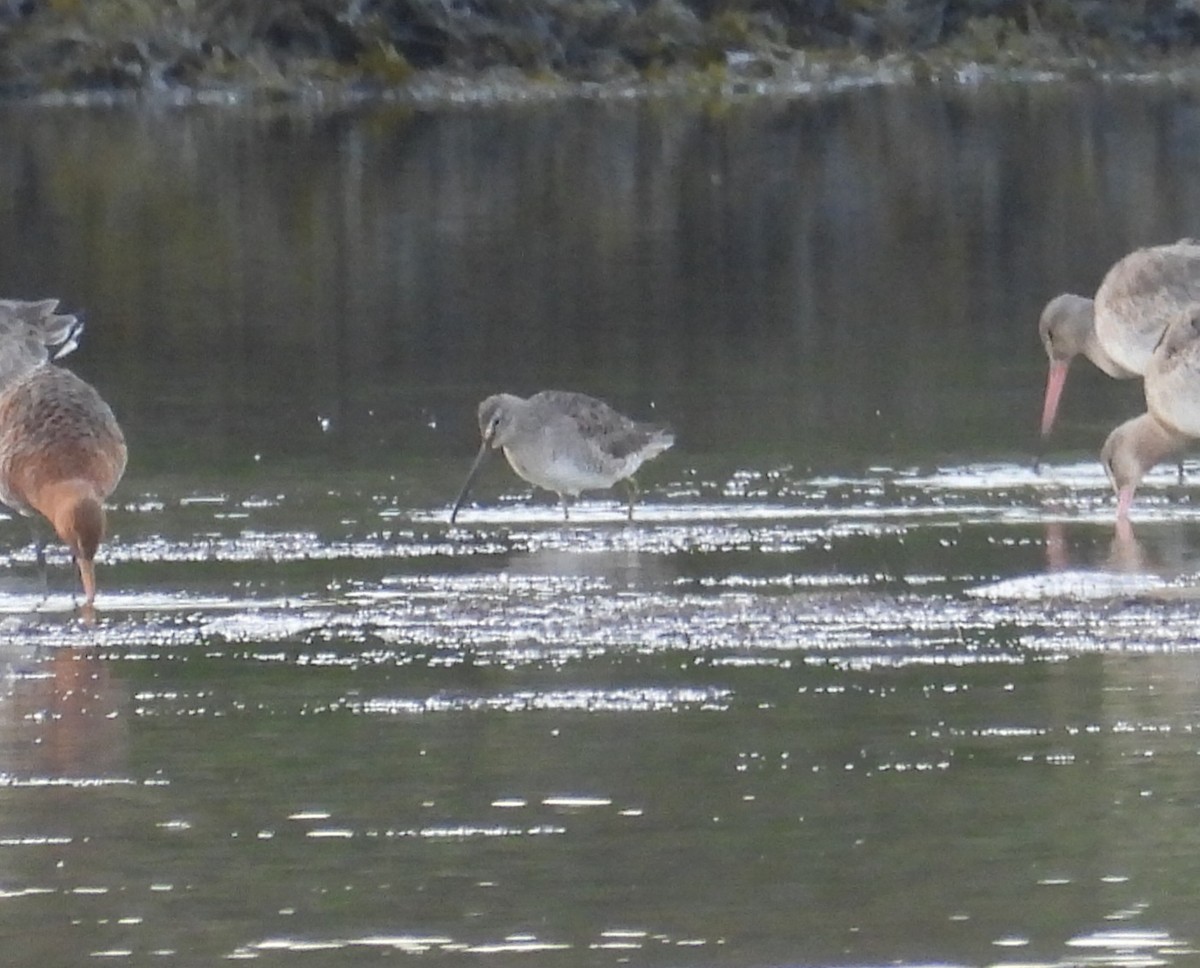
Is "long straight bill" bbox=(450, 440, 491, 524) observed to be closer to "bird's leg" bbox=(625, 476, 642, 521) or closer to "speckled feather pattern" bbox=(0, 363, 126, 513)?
"bird's leg" bbox=(625, 476, 642, 521)

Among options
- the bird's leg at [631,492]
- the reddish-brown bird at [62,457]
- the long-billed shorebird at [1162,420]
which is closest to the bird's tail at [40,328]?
the reddish-brown bird at [62,457]

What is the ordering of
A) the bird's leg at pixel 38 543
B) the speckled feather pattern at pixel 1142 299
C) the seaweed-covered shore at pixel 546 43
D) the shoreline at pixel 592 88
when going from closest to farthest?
the bird's leg at pixel 38 543 → the speckled feather pattern at pixel 1142 299 → the seaweed-covered shore at pixel 546 43 → the shoreline at pixel 592 88

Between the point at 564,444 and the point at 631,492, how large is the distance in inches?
17.8

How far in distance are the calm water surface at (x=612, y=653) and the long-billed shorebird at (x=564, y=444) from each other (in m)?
0.15

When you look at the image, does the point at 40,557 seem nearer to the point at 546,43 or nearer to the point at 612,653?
the point at 612,653

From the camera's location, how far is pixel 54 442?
10.4 meters

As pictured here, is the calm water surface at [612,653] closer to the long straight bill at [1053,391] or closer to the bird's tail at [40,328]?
the long straight bill at [1053,391]

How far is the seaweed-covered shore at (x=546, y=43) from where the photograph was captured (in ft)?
125

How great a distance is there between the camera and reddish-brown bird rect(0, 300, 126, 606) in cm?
988

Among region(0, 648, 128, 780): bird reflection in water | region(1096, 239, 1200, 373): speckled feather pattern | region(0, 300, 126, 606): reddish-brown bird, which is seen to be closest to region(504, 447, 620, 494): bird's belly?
region(0, 300, 126, 606): reddish-brown bird

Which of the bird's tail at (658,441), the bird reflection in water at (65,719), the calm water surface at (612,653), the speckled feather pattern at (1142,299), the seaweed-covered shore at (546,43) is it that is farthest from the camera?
the seaweed-covered shore at (546,43)

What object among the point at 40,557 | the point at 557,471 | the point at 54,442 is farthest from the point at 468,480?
the point at 40,557

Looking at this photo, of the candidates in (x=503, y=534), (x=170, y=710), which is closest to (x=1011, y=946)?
(x=170, y=710)

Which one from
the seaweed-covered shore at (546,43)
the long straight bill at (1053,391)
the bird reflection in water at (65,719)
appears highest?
the seaweed-covered shore at (546,43)
